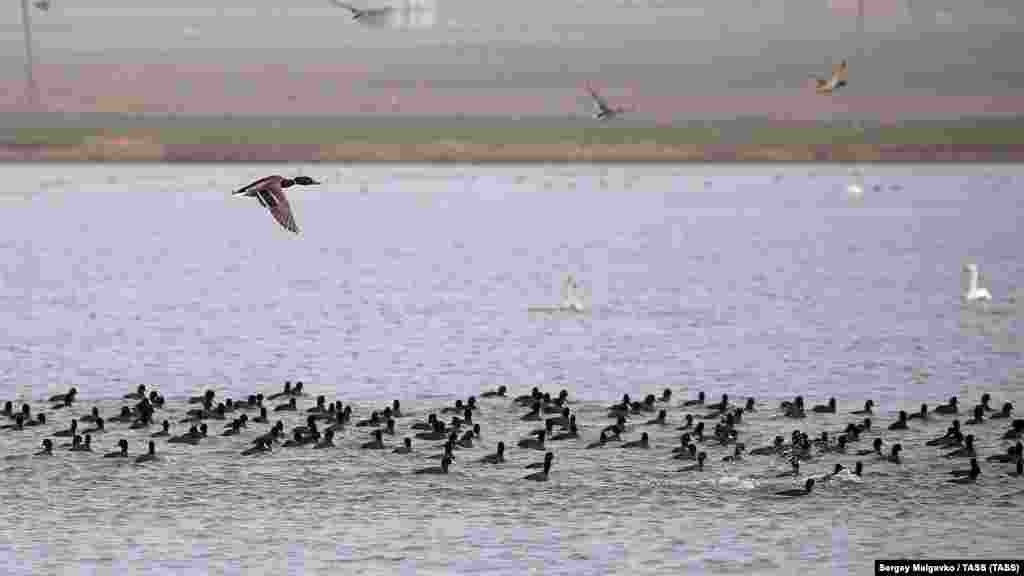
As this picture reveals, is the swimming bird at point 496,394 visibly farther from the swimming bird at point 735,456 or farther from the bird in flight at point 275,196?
the bird in flight at point 275,196

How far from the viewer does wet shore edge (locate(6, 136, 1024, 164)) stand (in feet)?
365

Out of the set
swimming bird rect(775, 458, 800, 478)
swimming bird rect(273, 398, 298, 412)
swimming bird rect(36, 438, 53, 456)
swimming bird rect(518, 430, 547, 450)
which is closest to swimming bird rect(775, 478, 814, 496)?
swimming bird rect(775, 458, 800, 478)

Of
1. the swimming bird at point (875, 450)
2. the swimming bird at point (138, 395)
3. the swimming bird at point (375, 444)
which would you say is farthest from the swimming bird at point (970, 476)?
the swimming bird at point (138, 395)

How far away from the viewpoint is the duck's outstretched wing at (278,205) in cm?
2447

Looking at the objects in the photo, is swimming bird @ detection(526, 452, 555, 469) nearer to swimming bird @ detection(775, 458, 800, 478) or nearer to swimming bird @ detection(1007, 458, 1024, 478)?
swimming bird @ detection(775, 458, 800, 478)

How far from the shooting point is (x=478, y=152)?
114m

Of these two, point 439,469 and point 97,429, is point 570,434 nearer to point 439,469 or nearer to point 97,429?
point 439,469

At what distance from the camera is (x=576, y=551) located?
26.1 meters

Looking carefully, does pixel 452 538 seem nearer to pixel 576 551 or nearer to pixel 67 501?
pixel 576 551

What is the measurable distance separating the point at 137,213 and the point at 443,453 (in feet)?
262

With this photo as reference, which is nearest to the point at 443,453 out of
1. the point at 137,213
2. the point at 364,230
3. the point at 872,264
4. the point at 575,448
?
the point at 575,448

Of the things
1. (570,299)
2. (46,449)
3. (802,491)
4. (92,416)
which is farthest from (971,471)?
(570,299)

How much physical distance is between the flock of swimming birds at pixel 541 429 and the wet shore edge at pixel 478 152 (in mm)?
75211

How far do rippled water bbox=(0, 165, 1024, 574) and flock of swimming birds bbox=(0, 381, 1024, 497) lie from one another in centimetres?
Answer: 28
